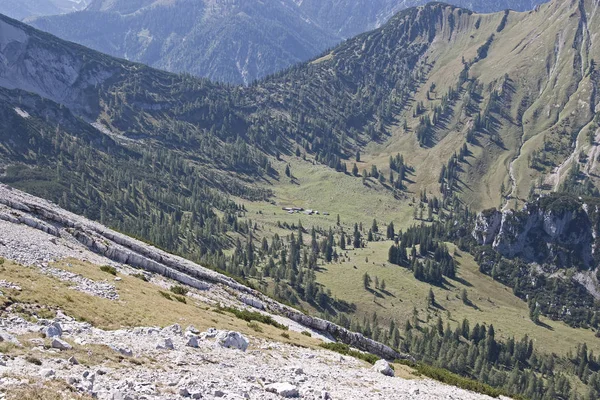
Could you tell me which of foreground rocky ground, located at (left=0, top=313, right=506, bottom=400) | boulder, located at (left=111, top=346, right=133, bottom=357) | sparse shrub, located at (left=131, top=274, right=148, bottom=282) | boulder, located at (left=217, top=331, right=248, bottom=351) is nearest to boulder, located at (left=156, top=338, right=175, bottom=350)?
foreground rocky ground, located at (left=0, top=313, right=506, bottom=400)

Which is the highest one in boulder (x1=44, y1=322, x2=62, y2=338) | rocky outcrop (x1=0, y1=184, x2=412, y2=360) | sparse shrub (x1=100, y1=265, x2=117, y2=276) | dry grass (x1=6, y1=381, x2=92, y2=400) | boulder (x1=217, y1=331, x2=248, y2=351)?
dry grass (x1=6, y1=381, x2=92, y2=400)

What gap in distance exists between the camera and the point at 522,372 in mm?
197500

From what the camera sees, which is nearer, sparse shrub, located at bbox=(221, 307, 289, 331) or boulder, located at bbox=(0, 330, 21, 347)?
boulder, located at bbox=(0, 330, 21, 347)

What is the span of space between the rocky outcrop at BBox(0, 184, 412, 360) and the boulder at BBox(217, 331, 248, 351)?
40308 millimetres

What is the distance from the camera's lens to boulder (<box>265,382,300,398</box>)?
32.2 meters

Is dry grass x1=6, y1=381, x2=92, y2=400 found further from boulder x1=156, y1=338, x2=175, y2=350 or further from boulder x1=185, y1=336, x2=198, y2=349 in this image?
boulder x1=185, y1=336, x2=198, y2=349

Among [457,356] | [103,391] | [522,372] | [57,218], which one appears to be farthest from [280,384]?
[522,372]

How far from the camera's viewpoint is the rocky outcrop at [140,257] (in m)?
78.2

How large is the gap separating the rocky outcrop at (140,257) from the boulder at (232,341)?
132 feet

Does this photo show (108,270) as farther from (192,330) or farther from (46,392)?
(46,392)

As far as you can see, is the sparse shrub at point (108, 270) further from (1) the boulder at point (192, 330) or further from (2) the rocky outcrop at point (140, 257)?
(1) the boulder at point (192, 330)

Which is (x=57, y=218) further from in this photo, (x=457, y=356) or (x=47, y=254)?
(x=457, y=356)

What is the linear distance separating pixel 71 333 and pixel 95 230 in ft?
190

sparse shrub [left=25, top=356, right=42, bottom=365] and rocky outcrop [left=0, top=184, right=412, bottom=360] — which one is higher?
sparse shrub [left=25, top=356, right=42, bottom=365]
